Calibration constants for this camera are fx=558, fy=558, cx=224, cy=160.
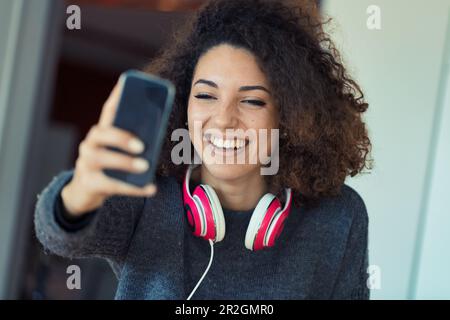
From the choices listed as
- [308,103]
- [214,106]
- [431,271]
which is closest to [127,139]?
[214,106]

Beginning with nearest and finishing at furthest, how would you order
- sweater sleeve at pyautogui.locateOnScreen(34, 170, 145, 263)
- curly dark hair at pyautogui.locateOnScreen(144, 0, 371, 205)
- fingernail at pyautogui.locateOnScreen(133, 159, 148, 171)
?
fingernail at pyautogui.locateOnScreen(133, 159, 148, 171) < sweater sleeve at pyautogui.locateOnScreen(34, 170, 145, 263) < curly dark hair at pyautogui.locateOnScreen(144, 0, 371, 205)

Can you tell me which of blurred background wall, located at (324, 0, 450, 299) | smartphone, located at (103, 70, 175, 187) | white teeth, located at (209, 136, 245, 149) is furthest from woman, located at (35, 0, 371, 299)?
blurred background wall, located at (324, 0, 450, 299)

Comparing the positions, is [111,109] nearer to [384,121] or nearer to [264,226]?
[264,226]

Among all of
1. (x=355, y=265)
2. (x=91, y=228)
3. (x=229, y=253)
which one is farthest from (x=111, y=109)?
(x=355, y=265)

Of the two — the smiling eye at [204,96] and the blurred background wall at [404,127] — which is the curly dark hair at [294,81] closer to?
the smiling eye at [204,96]

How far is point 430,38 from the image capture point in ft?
5.11

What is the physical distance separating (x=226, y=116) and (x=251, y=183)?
0.18 metres

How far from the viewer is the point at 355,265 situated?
1096 millimetres

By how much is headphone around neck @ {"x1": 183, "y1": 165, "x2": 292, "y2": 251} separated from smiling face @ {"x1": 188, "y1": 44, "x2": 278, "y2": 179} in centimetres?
7

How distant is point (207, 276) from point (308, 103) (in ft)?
1.26

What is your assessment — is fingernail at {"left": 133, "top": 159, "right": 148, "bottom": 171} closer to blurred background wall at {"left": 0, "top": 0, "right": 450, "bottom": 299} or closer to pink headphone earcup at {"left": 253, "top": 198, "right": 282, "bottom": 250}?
pink headphone earcup at {"left": 253, "top": 198, "right": 282, "bottom": 250}

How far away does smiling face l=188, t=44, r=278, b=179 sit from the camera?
1.02 meters

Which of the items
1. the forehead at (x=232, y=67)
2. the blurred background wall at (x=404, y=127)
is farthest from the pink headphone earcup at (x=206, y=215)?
the blurred background wall at (x=404, y=127)

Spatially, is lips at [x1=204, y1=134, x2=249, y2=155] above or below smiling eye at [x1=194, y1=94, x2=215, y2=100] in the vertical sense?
below
